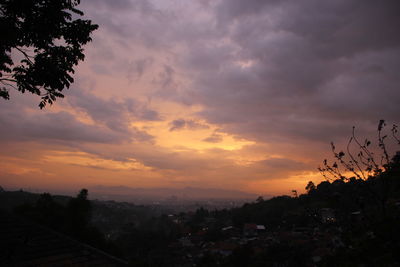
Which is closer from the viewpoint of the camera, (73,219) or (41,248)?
(41,248)

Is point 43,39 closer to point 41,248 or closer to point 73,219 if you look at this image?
point 41,248

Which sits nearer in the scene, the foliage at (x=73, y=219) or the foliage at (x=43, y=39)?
the foliage at (x=43, y=39)

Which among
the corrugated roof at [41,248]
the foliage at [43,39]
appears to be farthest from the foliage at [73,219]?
the foliage at [43,39]

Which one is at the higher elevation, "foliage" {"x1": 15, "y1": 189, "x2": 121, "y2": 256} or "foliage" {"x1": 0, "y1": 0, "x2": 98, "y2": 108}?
"foliage" {"x1": 0, "y1": 0, "x2": 98, "y2": 108}

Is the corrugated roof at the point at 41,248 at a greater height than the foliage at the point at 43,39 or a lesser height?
lesser

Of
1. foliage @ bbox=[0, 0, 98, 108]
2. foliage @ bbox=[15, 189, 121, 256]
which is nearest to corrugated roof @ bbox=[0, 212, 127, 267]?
foliage @ bbox=[0, 0, 98, 108]

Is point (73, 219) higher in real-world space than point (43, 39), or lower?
lower

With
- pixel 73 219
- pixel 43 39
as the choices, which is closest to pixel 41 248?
pixel 43 39

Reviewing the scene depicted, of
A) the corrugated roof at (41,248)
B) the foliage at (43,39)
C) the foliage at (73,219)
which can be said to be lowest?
the foliage at (73,219)

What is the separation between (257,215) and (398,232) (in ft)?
220

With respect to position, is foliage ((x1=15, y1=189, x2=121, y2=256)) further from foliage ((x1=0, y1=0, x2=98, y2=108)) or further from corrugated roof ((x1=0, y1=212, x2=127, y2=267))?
foliage ((x1=0, y1=0, x2=98, y2=108))

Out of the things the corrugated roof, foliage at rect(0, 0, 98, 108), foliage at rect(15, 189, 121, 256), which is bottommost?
foliage at rect(15, 189, 121, 256)

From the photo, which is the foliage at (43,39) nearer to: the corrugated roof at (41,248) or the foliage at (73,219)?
the corrugated roof at (41,248)

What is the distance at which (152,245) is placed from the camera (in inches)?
1848
